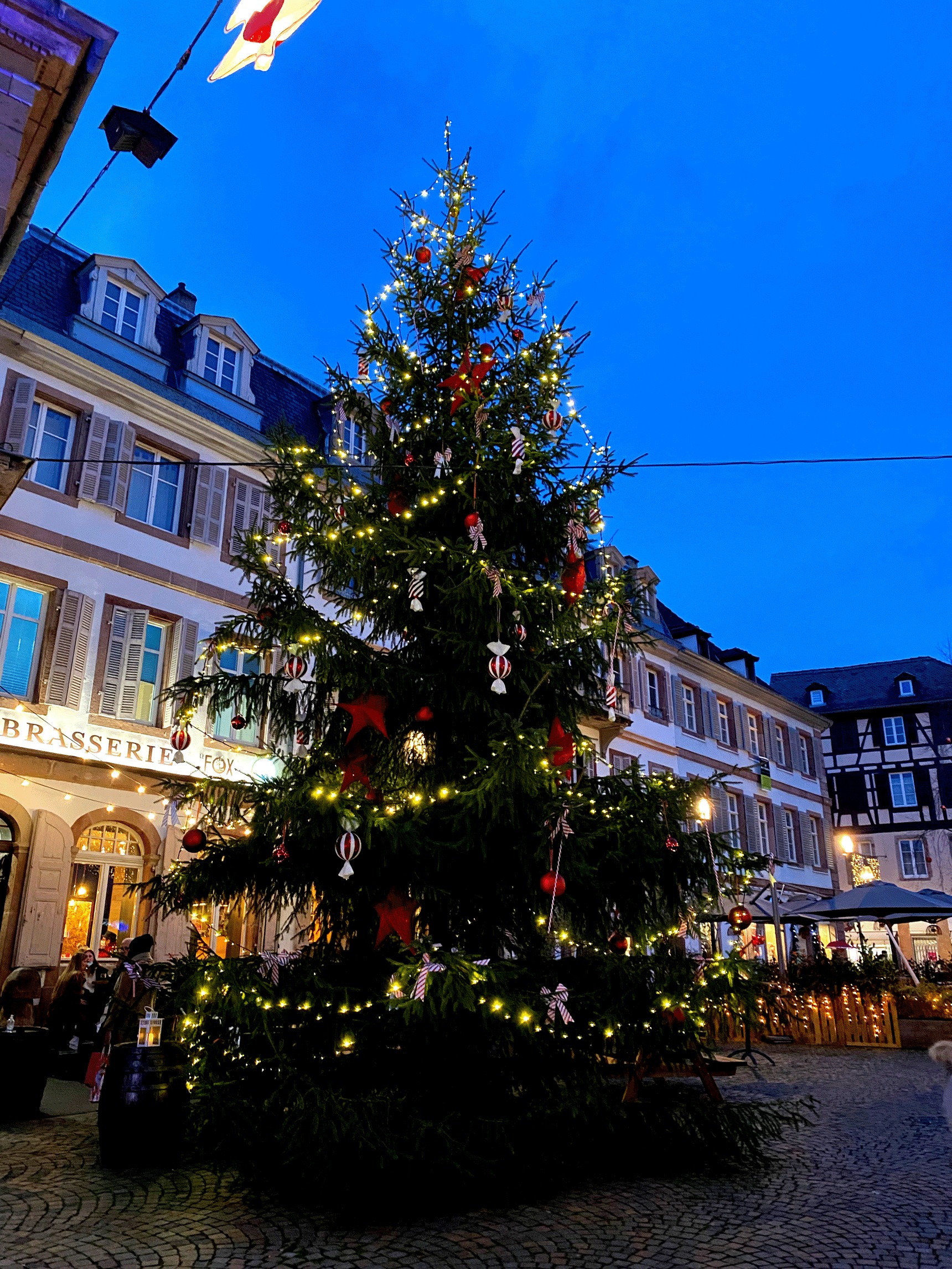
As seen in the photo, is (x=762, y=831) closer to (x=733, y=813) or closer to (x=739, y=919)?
(x=733, y=813)

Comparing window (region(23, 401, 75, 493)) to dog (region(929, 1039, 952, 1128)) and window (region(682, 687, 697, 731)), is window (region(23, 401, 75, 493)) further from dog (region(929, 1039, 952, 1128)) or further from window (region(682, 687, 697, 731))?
window (region(682, 687, 697, 731))

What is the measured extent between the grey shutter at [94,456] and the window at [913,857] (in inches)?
1308

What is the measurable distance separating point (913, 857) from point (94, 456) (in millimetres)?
33610

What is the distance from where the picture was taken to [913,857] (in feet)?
120

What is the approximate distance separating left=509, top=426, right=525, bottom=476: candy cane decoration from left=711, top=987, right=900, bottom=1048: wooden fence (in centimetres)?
1150

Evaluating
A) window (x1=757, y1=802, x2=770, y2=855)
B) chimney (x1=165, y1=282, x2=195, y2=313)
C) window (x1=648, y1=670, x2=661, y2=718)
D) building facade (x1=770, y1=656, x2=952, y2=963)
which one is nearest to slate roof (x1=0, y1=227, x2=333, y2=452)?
chimney (x1=165, y1=282, x2=195, y2=313)

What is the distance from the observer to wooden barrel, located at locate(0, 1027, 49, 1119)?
7.81 m

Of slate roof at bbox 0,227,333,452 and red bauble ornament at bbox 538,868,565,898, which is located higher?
slate roof at bbox 0,227,333,452

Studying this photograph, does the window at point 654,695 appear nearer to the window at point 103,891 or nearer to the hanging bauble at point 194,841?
the window at point 103,891

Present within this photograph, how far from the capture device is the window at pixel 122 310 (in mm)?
15555

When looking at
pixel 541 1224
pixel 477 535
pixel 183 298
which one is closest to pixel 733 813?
pixel 183 298

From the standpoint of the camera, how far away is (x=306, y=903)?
686 cm

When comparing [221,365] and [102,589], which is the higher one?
Result: [221,365]

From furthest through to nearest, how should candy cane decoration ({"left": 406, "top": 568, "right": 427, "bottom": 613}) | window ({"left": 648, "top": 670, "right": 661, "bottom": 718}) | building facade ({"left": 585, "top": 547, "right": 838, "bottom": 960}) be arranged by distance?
window ({"left": 648, "top": 670, "right": 661, "bottom": 718}) → building facade ({"left": 585, "top": 547, "right": 838, "bottom": 960}) → candy cane decoration ({"left": 406, "top": 568, "right": 427, "bottom": 613})
